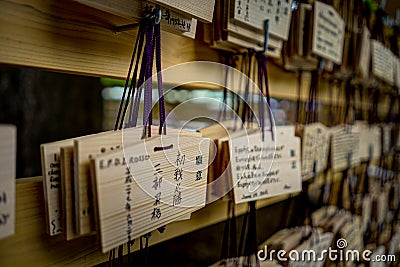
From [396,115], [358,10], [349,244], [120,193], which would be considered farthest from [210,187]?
[396,115]

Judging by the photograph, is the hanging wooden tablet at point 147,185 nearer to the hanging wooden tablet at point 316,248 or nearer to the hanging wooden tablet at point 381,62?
the hanging wooden tablet at point 316,248

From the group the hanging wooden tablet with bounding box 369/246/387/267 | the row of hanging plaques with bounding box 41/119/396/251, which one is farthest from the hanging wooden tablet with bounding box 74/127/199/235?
the hanging wooden tablet with bounding box 369/246/387/267

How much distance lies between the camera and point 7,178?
31 cm

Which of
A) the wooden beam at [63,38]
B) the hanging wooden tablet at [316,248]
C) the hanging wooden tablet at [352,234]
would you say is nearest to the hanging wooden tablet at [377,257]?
the hanging wooden tablet at [352,234]

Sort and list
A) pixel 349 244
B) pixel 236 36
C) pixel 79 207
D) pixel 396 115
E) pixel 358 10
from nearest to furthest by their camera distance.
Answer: pixel 79 207
pixel 236 36
pixel 349 244
pixel 358 10
pixel 396 115

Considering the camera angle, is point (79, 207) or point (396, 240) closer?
point (79, 207)

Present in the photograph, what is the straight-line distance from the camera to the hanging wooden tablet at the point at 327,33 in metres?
0.68

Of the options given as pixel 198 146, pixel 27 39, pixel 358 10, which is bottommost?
pixel 198 146

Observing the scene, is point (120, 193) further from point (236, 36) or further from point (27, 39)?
point (236, 36)

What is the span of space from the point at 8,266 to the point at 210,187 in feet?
0.89

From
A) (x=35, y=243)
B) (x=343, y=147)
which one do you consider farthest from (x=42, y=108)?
(x=35, y=243)

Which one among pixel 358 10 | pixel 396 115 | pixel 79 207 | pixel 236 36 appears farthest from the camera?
pixel 396 115

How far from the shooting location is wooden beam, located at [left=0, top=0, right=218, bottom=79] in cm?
37

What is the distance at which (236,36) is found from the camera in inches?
21.7
